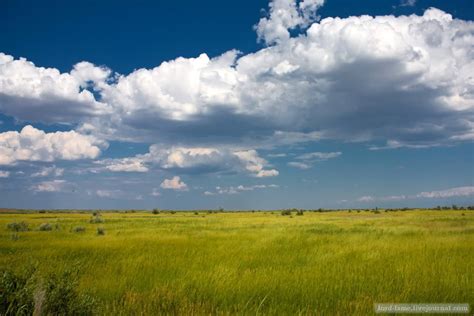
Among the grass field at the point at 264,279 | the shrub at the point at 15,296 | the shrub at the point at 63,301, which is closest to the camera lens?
the shrub at the point at 15,296

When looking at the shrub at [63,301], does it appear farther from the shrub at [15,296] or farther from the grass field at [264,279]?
the grass field at [264,279]

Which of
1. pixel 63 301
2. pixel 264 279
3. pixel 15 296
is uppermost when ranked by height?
pixel 15 296

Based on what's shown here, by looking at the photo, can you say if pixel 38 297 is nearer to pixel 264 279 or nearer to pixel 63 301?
pixel 63 301

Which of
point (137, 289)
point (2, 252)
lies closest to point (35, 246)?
point (2, 252)

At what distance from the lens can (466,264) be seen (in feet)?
38.3

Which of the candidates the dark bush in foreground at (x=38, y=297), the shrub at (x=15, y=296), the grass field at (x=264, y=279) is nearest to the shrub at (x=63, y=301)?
the dark bush in foreground at (x=38, y=297)

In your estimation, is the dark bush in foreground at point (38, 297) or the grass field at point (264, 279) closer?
the dark bush in foreground at point (38, 297)

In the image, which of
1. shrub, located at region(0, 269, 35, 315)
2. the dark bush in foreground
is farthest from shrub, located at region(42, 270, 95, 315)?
shrub, located at region(0, 269, 35, 315)

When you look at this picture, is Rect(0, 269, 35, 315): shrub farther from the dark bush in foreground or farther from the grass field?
the grass field

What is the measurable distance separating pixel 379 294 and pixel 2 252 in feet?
48.7

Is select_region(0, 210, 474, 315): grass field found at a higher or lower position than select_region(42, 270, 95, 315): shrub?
lower

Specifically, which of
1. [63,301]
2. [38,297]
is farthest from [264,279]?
[38,297]

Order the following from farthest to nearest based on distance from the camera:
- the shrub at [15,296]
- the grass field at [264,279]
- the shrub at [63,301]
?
the grass field at [264,279], the shrub at [63,301], the shrub at [15,296]

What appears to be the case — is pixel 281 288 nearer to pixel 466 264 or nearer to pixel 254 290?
pixel 254 290
